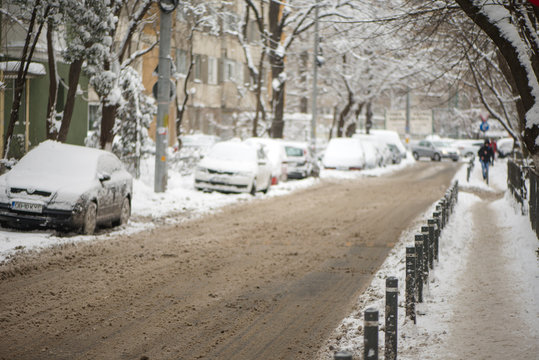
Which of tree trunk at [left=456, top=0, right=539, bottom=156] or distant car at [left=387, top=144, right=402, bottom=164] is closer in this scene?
tree trunk at [left=456, top=0, right=539, bottom=156]

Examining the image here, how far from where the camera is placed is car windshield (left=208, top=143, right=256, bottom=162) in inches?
997

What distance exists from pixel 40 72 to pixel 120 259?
12.8 meters

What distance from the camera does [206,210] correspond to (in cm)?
1980

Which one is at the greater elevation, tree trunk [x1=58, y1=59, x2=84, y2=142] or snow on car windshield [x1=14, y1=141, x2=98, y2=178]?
tree trunk [x1=58, y1=59, x2=84, y2=142]

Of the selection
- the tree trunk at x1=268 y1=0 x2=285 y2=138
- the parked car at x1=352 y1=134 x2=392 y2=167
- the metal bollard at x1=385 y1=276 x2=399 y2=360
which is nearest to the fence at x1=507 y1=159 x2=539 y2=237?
the metal bollard at x1=385 y1=276 x2=399 y2=360

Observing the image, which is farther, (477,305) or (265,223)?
(265,223)

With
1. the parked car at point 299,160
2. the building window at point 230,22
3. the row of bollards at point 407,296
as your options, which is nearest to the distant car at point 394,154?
the building window at point 230,22

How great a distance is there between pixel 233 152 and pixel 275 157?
475cm

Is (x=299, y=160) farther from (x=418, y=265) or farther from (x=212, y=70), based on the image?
(x=418, y=265)

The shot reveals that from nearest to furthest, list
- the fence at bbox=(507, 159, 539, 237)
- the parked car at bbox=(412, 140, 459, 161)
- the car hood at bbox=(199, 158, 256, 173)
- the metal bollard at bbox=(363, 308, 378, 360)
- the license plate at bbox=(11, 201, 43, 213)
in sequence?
the metal bollard at bbox=(363, 308, 378, 360) < the fence at bbox=(507, 159, 539, 237) < the license plate at bbox=(11, 201, 43, 213) < the car hood at bbox=(199, 158, 256, 173) < the parked car at bbox=(412, 140, 459, 161)

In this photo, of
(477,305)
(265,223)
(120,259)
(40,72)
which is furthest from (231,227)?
(40,72)

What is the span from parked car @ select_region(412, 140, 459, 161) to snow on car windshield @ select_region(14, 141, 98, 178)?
57172 mm

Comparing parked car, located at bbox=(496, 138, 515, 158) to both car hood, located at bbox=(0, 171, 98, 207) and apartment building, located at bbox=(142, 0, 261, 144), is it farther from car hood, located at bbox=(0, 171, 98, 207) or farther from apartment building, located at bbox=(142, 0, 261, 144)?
car hood, located at bbox=(0, 171, 98, 207)

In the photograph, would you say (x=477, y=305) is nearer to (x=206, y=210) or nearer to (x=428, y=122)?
(x=206, y=210)
